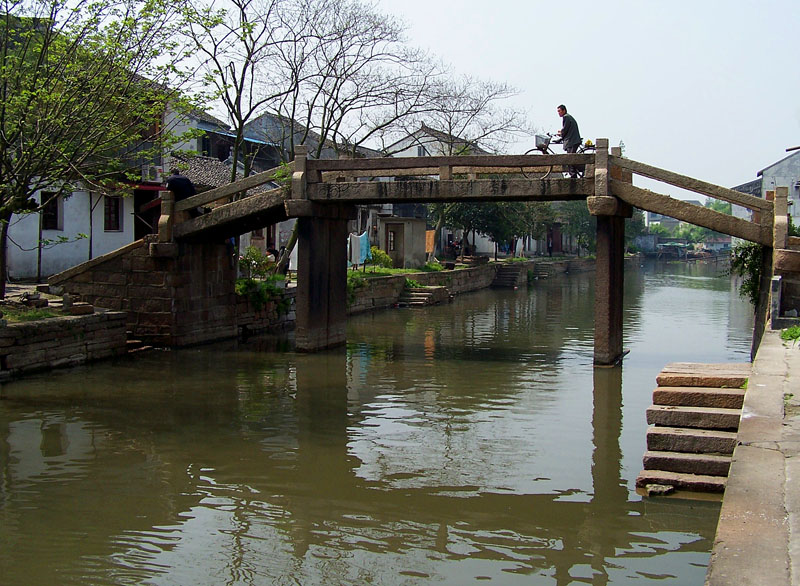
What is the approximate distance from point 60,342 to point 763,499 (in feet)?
41.8

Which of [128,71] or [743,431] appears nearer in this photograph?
[743,431]

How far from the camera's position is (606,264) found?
51.3ft

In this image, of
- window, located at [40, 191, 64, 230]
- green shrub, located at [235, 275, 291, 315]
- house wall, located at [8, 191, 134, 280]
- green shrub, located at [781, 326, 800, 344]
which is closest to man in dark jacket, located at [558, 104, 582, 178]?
green shrub, located at [781, 326, 800, 344]

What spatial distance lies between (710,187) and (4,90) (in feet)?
36.6

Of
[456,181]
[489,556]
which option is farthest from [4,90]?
[489,556]

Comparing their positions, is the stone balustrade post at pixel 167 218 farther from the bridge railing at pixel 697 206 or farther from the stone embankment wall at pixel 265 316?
the bridge railing at pixel 697 206

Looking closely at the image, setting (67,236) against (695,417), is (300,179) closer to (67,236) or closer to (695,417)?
(695,417)

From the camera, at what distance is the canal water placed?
6.65 metres

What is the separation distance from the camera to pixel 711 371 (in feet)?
30.1

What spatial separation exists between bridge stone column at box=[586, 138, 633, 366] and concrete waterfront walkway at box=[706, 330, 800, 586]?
7.66 meters

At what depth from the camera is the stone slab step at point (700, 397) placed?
820cm

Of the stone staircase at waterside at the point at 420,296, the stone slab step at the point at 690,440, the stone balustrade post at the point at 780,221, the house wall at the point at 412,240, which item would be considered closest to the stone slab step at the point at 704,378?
the stone slab step at the point at 690,440

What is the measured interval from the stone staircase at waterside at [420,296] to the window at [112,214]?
968 centimetres

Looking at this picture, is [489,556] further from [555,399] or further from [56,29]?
[56,29]
